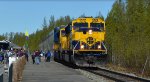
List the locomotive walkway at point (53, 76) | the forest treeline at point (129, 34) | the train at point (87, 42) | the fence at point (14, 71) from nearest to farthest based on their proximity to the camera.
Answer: the fence at point (14, 71)
the locomotive walkway at point (53, 76)
the forest treeline at point (129, 34)
the train at point (87, 42)

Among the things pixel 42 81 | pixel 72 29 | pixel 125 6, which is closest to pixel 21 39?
pixel 125 6

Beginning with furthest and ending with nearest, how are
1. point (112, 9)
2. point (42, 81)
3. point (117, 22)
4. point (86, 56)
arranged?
point (112, 9) → point (117, 22) → point (86, 56) → point (42, 81)

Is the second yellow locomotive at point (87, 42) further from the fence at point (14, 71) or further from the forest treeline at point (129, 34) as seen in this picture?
the fence at point (14, 71)

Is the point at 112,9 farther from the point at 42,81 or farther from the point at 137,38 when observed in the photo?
the point at 42,81

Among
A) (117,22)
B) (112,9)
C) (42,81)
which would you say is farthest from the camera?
Answer: (112,9)

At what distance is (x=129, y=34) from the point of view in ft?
118

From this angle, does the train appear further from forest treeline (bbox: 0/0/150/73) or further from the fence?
the fence

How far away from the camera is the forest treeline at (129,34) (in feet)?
97.6

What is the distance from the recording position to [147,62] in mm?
27531

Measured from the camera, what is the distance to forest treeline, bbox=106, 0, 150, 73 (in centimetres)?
2976

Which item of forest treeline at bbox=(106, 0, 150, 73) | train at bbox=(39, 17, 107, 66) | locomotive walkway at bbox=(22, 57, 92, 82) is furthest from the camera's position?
train at bbox=(39, 17, 107, 66)

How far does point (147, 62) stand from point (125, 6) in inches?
764

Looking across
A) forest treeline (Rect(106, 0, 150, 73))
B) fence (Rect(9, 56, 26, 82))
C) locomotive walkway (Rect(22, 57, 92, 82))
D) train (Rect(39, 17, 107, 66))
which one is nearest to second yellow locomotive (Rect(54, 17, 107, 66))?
train (Rect(39, 17, 107, 66))

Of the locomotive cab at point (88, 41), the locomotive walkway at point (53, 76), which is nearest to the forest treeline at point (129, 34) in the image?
the locomotive cab at point (88, 41)
